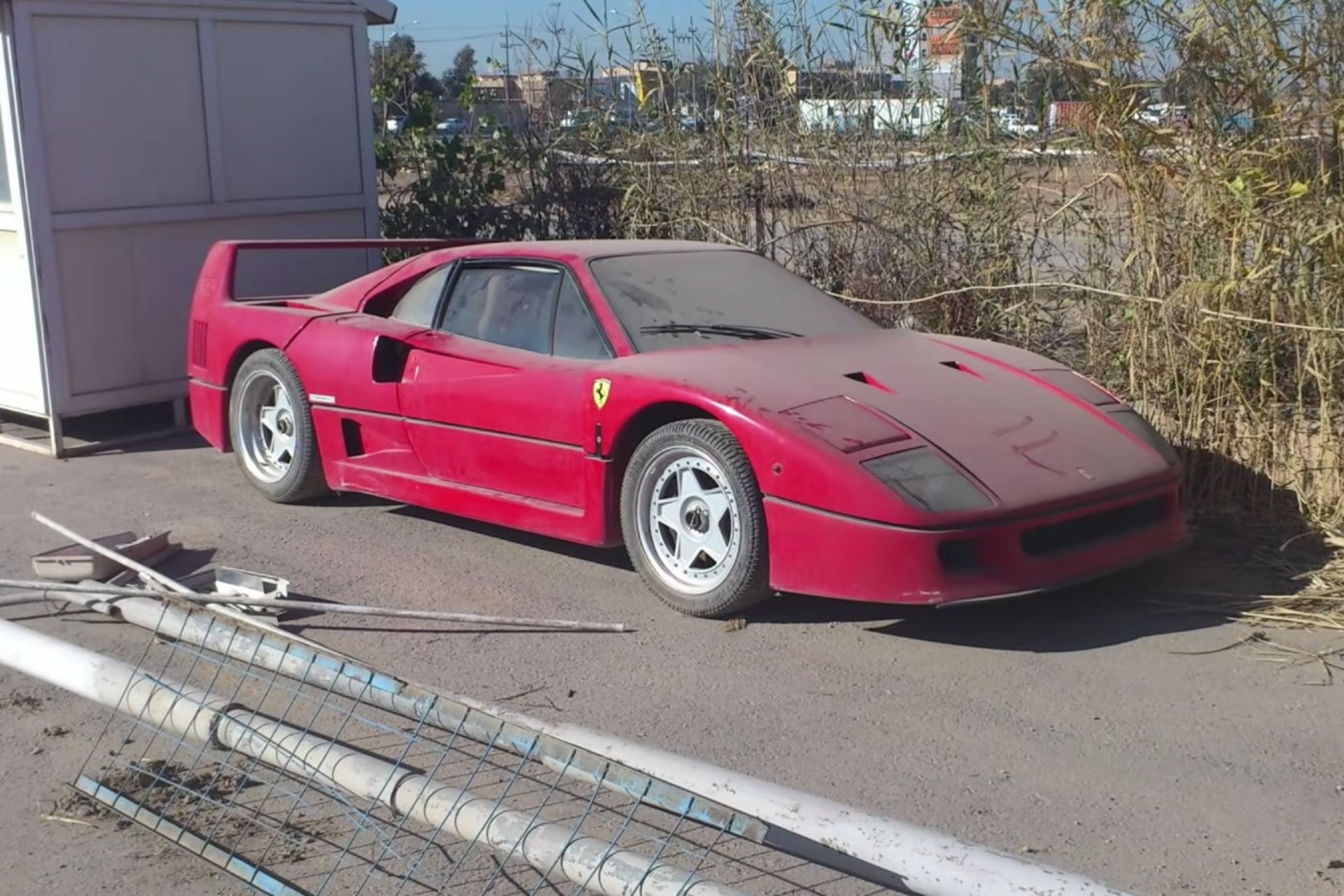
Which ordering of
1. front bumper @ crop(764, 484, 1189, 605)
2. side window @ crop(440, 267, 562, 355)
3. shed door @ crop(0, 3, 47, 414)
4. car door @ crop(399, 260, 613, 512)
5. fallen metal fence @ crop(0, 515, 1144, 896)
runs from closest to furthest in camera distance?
fallen metal fence @ crop(0, 515, 1144, 896) → front bumper @ crop(764, 484, 1189, 605) → car door @ crop(399, 260, 613, 512) → side window @ crop(440, 267, 562, 355) → shed door @ crop(0, 3, 47, 414)

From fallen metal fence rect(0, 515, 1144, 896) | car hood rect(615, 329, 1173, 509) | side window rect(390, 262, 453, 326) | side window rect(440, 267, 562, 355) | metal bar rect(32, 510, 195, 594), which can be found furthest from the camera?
side window rect(390, 262, 453, 326)

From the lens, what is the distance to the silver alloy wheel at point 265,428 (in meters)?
6.99

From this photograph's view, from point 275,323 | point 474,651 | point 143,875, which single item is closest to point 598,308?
point 474,651

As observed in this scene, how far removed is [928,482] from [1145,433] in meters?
1.17

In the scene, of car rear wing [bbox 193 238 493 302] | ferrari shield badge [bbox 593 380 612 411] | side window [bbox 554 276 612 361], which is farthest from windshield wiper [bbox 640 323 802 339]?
car rear wing [bbox 193 238 493 302]

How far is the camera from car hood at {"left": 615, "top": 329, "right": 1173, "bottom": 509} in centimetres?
496

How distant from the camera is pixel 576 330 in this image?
5855 millimetres

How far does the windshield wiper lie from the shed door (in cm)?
413

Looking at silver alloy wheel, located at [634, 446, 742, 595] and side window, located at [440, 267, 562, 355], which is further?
side window, located at [440, 267, 562, 355]

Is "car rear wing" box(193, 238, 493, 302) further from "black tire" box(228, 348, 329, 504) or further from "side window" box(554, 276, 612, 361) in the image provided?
"side window" box(554, 276, 612, 361)

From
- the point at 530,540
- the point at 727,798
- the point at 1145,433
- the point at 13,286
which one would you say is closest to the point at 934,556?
the point at 1145,433

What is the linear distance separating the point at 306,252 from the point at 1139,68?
5.01 m

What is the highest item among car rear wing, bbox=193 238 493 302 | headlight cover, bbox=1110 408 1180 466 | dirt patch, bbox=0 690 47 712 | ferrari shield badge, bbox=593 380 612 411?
car rear wing, bbox=193 238 493 302

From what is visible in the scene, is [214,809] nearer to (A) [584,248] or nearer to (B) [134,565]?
(B) [134,565]
